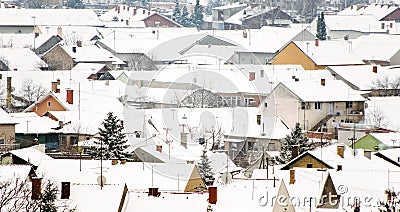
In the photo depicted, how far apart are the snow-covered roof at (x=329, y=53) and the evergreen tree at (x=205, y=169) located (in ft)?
65.7

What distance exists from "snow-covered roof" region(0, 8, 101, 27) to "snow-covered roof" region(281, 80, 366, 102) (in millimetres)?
26763

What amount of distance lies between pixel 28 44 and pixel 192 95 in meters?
17.0

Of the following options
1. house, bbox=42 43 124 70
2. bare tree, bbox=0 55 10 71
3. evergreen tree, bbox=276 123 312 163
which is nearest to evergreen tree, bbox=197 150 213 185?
evergreen tree, bbox=276 123 312 163

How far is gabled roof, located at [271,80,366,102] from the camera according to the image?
91.1 ft

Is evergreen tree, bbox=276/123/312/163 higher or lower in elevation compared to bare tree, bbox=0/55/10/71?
lower

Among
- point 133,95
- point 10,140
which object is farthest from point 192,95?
point 10,140

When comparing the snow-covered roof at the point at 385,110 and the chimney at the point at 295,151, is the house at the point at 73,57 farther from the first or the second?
the chimney at the point at 295,151

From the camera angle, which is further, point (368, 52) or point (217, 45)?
point (217, 45)

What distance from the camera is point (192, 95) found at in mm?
29359

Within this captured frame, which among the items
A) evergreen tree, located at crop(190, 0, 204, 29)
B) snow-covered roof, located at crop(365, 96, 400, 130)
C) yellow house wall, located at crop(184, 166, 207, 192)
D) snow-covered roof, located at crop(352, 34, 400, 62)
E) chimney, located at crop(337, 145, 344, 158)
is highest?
evergreen tree, located at crop(190, 0, 204, 29)

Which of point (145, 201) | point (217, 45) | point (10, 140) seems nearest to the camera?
point (145, 201)

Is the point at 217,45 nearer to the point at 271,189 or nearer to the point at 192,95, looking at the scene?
the point at 192,95

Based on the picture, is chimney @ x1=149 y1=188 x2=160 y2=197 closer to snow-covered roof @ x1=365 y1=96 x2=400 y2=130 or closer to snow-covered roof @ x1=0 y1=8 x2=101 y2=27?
snow-covered roof @ x1=365 y1=96 x2=400 y2=130

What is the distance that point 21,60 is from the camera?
38250mm
